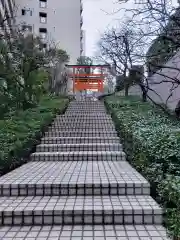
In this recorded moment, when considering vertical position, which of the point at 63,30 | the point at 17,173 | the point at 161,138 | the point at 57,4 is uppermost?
the point at 57,4

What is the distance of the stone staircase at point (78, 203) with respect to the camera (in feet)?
10.4

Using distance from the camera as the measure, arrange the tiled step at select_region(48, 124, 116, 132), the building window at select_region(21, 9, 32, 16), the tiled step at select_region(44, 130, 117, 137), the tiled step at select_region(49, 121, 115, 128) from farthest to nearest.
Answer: the building window at select_region(21, 9, 32, 16), the tiled step at select_region(49, 121, 115, 128), the tiled step at select_region(48, 124, 116, 132), the tiled step at select_region(44, 130, 117, 137)

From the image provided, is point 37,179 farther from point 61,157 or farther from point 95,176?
point 61,157

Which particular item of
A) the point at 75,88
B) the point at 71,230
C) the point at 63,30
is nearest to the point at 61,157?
the point at 71,230

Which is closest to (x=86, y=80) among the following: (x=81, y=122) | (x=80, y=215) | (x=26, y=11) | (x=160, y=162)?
(x=81, y=122)

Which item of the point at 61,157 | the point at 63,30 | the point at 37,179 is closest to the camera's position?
the point at 37,179

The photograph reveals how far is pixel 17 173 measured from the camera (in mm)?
4891

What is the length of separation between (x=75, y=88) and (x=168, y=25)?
1501cm

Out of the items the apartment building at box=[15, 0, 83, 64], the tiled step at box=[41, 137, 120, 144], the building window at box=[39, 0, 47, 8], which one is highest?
the building window at box=[39, 0, 47, 8]

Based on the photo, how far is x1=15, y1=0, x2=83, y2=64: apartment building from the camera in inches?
1394

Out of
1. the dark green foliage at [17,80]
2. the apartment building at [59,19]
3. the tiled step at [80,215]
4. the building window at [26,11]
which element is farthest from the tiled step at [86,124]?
the building window at [26,11]

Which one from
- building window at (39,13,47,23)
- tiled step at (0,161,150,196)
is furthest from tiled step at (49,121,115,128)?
building window at (39,13,47,23)

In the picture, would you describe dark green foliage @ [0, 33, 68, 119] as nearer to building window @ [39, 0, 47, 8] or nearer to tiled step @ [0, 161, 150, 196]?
tiled step @ [0, 161, 150, 196]

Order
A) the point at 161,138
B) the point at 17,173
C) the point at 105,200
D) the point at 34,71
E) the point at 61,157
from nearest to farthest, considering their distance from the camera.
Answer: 1. the point at 105,200
2. the point at 17,173
3. the point at 161,138
4. the point at 61,157
5. the point at 34,71
